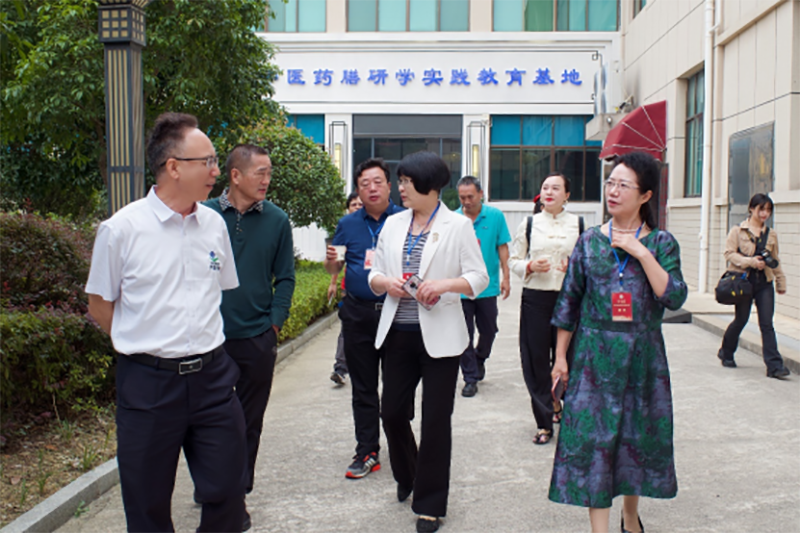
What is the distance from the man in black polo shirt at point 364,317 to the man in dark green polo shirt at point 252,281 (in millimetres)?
819

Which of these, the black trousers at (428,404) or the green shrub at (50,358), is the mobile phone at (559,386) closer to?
the black trousers at (428,404)

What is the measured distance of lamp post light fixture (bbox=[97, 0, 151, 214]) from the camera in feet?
18.8

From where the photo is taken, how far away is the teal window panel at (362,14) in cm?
2423

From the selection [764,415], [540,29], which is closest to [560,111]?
[540,29]

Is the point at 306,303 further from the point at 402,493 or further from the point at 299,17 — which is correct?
the point at 299,17

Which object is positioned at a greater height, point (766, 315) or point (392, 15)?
point (392, 15)

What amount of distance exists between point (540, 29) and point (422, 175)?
71.2ft

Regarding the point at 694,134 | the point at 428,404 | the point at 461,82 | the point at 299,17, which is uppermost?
the point at 299,17

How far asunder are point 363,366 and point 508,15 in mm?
21384

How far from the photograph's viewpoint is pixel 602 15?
24.0 m

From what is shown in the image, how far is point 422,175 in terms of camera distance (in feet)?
13.3

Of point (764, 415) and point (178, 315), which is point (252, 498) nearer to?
point (178, 315)

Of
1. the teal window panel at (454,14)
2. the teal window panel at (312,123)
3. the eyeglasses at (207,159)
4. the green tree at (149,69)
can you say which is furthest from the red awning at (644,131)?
the eyeglasses at (207,159)

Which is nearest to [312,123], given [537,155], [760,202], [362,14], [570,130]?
[362,14]
